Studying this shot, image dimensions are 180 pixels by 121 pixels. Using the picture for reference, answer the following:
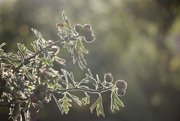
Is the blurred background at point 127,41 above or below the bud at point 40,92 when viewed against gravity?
above

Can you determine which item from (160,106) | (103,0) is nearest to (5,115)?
(160,106)

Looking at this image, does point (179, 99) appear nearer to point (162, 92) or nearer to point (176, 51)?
point (162, 92)

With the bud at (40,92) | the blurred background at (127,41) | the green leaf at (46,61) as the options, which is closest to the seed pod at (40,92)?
the bud at (40,92)

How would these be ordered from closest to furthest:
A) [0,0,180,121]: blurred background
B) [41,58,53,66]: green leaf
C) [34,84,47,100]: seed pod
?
[34,84,47,100]: seed pod < [41,58,53,66]: green leaf < [0,0,180,121]: blurred background

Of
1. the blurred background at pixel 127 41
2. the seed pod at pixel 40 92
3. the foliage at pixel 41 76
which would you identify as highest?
the blurred background at pixel 127 41

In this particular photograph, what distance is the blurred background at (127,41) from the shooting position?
10.7m

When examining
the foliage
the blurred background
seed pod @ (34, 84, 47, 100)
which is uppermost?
the blurred background

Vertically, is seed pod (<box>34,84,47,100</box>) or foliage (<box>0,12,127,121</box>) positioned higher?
foliage (<box>0,12,127,121</box>)

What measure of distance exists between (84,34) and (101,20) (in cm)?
1155

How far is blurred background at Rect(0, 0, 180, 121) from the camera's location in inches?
420

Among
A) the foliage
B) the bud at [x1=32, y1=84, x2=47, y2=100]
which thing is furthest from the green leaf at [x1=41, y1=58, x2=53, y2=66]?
the bud at [x1=32, y1=84, x2=47, y2=100]

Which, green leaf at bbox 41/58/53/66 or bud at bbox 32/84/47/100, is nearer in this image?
bud at bbox 32/84/47/100

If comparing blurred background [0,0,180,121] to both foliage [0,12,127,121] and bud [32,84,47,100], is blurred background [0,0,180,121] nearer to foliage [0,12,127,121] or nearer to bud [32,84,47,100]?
foliage [0,12,127,121]

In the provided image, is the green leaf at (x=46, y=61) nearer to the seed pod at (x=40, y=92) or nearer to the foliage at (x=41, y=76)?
the foliage at (x=41, y=76)
